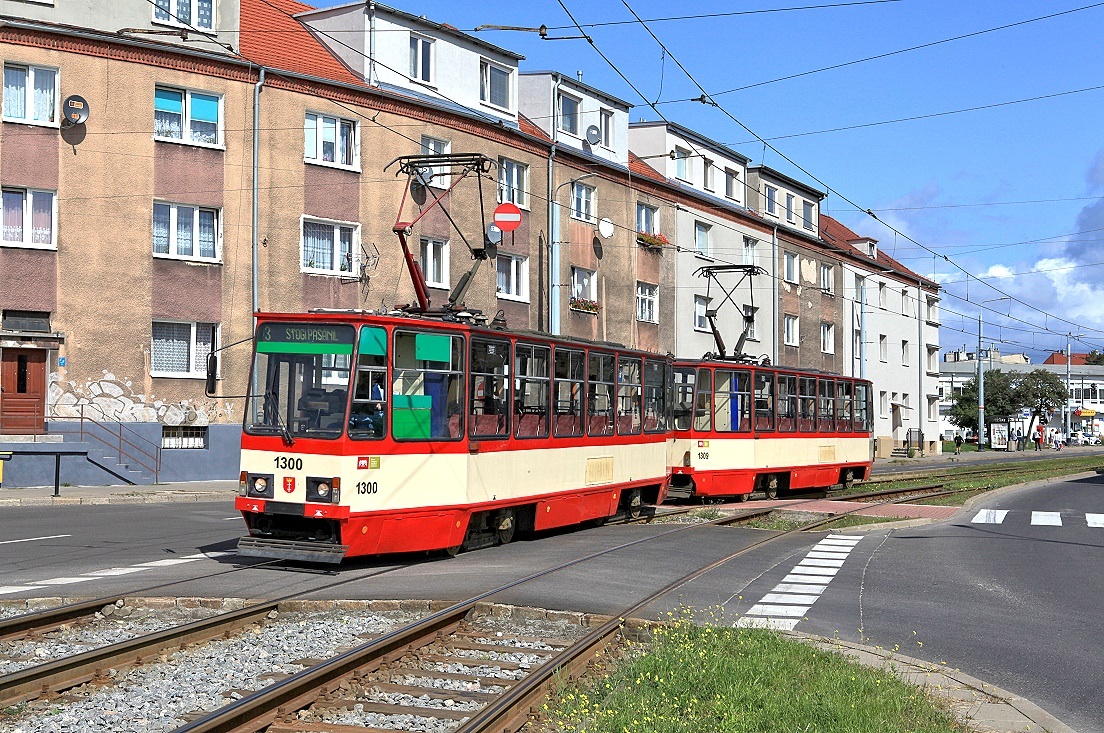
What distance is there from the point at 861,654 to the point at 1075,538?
40.7 feet

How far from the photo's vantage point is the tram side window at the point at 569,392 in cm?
1811

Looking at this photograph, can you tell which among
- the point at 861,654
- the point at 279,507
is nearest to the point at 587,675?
the point at 861,654

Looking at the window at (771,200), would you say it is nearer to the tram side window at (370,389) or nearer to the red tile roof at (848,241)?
the red tile roof at (848,241)

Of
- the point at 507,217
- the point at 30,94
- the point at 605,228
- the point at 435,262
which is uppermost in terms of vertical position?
the point at 30,94

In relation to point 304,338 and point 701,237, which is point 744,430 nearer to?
point 304,338

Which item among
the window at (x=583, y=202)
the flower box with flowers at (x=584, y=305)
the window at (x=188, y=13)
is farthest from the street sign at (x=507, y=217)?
the window at (x=188, y=13)

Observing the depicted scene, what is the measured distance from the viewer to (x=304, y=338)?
45.7 feet

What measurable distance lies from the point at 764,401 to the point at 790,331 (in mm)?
30980

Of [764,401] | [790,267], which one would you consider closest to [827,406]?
[764,401]

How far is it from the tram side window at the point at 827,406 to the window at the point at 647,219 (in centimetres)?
1506

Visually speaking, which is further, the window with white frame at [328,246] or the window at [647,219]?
the window at [647,219]

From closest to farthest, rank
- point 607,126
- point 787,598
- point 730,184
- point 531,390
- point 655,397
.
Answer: point 787,598 → point 531,390 → point 655,397 → point 607,126 → point 730,184

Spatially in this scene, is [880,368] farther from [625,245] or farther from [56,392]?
[56,392]

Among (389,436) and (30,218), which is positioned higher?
(30,218)
